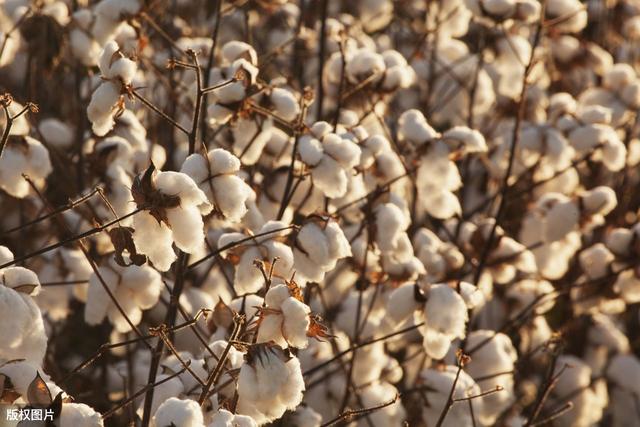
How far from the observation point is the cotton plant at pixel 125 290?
2367 mm

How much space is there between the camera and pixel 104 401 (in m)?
2.83

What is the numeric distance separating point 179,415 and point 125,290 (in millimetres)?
780

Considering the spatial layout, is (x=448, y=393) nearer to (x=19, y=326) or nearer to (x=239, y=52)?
(x=239, y=52)

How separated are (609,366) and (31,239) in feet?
6.45

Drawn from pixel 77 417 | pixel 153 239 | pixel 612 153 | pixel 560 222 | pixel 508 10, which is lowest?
pixel 560 222

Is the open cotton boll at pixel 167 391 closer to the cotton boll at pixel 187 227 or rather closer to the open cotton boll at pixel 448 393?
the cotton boll at pixel 187 227

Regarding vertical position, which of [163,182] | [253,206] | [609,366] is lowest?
[609,366]

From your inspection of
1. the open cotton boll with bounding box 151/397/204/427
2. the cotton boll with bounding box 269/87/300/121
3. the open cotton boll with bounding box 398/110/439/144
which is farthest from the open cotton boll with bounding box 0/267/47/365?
the open cotton boll with bounding box 398/110/439/144

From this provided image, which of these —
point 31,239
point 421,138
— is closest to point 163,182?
point 421,138

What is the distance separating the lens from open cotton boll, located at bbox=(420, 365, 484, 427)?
249 cm

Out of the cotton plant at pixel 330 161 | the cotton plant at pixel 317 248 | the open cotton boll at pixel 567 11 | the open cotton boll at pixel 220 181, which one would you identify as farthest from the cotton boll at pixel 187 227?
the open cotton boll at pixel 567 11

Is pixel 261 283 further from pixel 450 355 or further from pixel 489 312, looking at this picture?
pixel 489 312

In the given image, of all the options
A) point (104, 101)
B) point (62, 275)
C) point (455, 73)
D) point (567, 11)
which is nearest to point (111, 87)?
point (104, 101)

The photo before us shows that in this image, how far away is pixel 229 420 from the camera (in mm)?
1648
